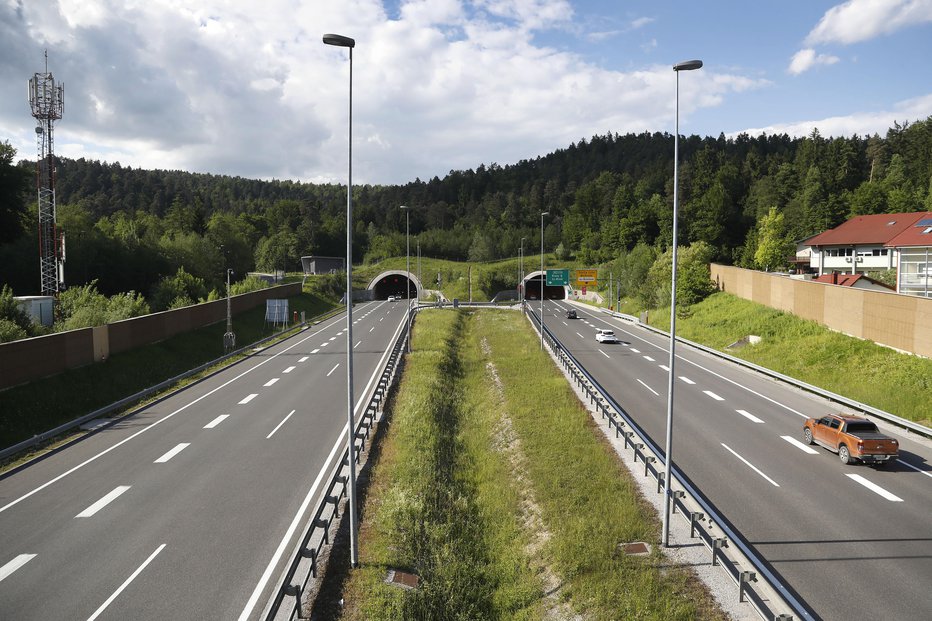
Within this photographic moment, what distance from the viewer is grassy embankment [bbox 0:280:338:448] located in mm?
23828

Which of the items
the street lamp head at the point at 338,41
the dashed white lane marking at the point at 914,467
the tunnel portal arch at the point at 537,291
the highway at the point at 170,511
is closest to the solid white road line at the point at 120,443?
the highway at the point at 170,511

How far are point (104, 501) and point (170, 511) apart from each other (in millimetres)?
2312

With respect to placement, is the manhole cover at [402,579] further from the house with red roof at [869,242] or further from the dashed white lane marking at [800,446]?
the house with red roof at [869,242]

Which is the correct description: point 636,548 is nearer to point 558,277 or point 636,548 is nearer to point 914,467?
point 914,467

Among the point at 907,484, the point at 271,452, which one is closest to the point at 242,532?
the point at 271,452

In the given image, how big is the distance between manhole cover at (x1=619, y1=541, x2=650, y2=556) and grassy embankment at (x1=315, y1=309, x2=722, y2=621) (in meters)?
0.21

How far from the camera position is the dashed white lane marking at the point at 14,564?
11.8 metres

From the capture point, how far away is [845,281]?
4862 centimetres

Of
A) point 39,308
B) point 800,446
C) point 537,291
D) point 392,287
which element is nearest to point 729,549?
point 800,446

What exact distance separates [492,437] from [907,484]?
1390cm

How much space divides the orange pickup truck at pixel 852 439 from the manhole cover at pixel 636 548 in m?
9.70

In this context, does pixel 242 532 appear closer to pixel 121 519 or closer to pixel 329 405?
pixel 121 519

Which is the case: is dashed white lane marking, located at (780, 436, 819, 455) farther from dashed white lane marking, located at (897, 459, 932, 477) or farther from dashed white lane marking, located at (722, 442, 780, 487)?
dashed white lane marking, located at (722, 442, 780, 487)

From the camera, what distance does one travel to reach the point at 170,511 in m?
14.8
